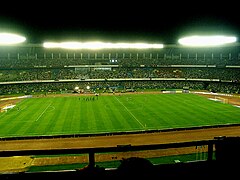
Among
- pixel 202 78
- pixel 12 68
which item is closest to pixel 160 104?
pixel 202 78

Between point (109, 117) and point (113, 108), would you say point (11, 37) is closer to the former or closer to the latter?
point (109, 117)

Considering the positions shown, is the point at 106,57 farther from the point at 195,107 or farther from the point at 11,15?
the point at 11,15

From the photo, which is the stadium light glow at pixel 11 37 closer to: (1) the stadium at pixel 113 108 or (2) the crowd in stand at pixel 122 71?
(1) the stadium at pixel 113 108

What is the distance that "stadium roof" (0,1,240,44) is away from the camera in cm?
612

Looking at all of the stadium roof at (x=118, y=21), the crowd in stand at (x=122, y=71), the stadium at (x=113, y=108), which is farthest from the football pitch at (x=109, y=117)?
the crowd in stand at (x=122, y=71)

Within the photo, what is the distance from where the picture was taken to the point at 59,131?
30891 mm

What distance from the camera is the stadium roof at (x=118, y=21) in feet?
20.1

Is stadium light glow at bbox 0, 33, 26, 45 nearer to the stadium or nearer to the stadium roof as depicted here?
the stadium roof

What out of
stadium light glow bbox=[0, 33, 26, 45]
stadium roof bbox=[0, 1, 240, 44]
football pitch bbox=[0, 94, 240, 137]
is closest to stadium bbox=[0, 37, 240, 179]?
football pitch bbox=[0, 94, 240, 137]

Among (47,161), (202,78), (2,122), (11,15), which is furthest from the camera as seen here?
(202,78)

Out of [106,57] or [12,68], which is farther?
[106,57]

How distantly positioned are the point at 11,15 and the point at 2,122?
1360 inches

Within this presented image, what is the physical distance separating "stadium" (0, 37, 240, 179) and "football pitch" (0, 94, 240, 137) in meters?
0.16

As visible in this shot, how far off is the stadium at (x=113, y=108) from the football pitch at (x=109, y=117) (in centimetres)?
16
